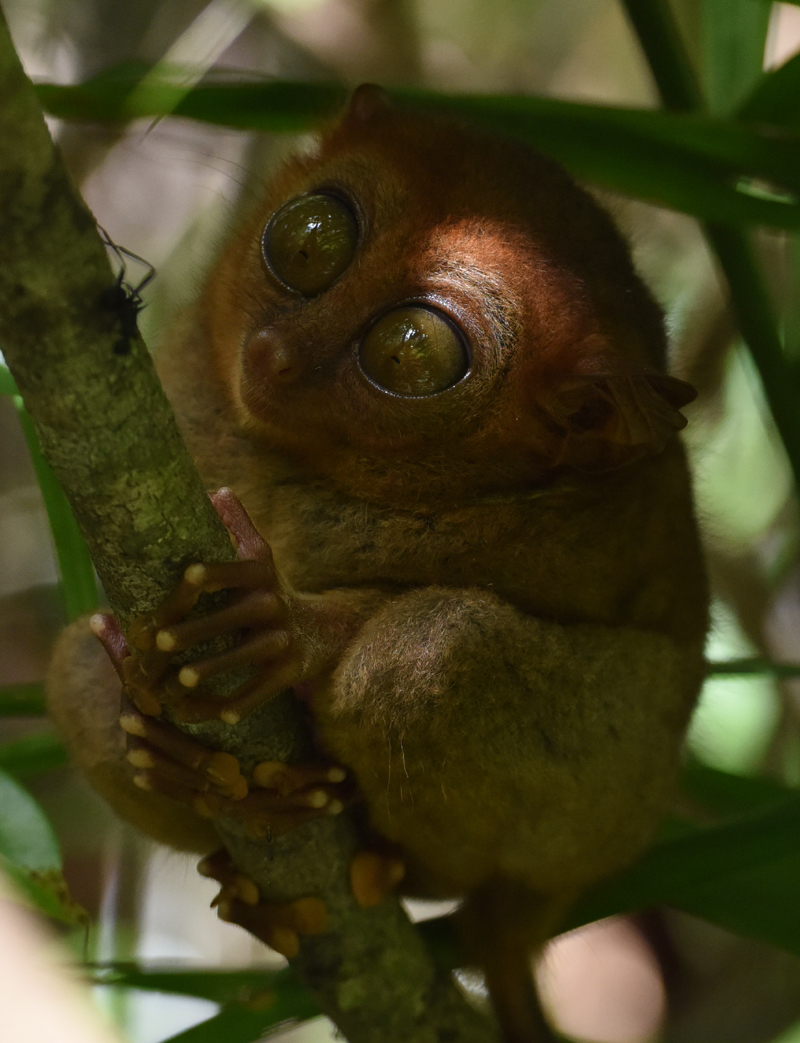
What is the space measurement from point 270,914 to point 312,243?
1.40 metres

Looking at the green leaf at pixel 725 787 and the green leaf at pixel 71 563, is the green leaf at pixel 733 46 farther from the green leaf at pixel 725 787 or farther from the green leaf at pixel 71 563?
the green leaf at pixel 71 563

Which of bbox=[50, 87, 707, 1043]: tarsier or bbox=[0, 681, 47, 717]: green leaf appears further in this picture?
bbox=[0, 681, 47, 717]: green leaf

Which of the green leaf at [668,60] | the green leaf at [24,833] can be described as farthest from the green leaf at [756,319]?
the green leaf at [24,833]

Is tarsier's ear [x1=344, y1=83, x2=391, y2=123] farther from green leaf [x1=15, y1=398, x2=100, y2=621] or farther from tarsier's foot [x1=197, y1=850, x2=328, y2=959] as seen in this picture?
tarsier's foot [x1=197, y1=850, x2=328, y2=959]

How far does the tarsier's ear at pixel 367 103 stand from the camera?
2.67 metres

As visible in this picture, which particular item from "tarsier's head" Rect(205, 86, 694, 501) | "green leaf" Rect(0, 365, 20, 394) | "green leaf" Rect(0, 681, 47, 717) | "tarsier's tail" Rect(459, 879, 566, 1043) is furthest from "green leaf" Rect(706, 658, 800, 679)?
"green leaf" Rect(0, 365, 20, 394)

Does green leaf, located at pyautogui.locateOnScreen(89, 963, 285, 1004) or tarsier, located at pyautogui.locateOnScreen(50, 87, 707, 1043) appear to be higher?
tarsier, located at pyautogui.locateOnScreen(50, 87, 707, 1043)

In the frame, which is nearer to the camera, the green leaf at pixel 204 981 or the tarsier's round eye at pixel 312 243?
the tarsier's round eye at pixel 312 243

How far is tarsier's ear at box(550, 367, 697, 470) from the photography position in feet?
6.85

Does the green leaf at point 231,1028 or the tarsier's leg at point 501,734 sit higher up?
the tarsier's leg at point 501,734

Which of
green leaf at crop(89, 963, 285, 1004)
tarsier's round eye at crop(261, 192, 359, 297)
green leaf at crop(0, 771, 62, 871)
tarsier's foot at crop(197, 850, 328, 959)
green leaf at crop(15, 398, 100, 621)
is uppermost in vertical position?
tarsier's round eye at crop(261, 192, 359, 297)

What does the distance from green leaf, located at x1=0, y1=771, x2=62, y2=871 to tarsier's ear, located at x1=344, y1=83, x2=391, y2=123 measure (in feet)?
5.71

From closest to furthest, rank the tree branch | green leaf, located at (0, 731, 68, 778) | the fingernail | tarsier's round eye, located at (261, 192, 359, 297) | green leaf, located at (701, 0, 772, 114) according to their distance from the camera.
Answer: the tree branch < the fingernail < tarsier's round eye, located at (261, 192, 359, 297) < green leaf, located at (0, 731, 68, 778) < green leaf, located at (701, 0, 772, 114)

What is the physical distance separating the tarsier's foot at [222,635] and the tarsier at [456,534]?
54 millimetres
